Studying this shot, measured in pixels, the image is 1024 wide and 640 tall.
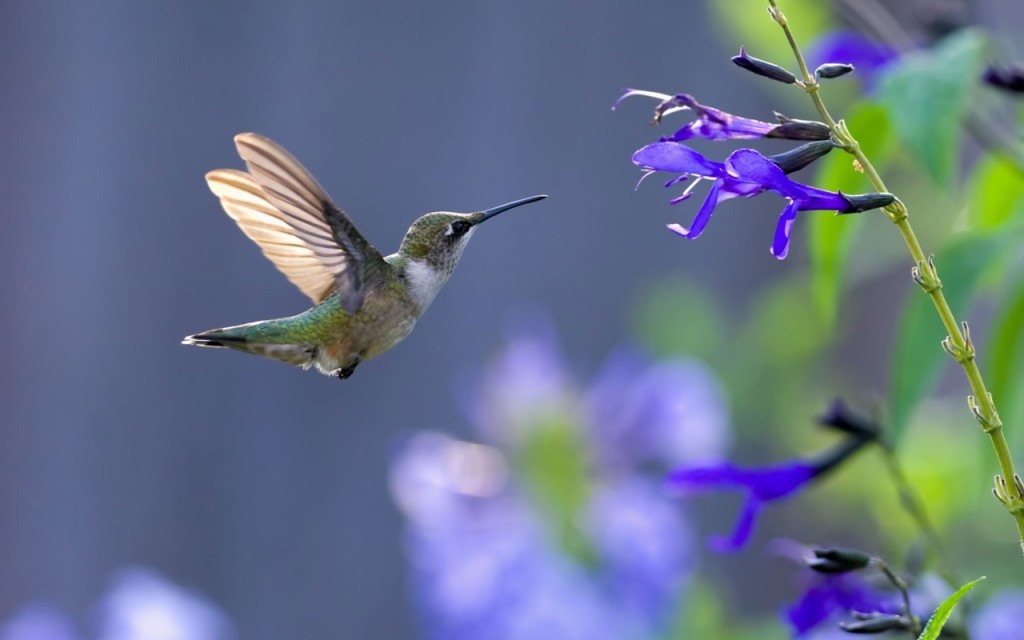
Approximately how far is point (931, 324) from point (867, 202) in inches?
11.4

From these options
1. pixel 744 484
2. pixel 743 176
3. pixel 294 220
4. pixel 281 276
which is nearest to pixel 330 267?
pixel 294 220

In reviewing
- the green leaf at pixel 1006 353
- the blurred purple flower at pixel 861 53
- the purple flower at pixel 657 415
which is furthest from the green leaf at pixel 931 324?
the purple flower at pixel 657 415

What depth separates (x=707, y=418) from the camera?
1708 millimetres

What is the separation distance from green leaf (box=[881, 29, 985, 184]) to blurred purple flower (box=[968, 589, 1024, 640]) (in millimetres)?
360

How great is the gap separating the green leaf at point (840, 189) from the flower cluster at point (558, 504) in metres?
0.79

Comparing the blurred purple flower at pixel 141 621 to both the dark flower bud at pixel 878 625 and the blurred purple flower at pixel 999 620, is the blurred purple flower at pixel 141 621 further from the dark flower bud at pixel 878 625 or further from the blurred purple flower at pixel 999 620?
the dark flower bud at pixel 878 625

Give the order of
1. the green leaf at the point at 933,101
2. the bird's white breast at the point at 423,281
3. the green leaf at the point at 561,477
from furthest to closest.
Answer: the green leaf at the point at 561,477
the bird's white breast at the point at 423,281
the green leaf at the point at 933,101

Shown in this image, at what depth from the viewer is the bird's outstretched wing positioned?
89cm

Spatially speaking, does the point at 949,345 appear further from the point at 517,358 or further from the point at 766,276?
the point at 766,276

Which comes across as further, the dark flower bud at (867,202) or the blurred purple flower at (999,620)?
the blurred purple flower at (999,620)

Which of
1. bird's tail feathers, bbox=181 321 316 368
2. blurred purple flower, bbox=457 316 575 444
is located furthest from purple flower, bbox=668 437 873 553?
blurred purple flower, bbox=457 316 575 444

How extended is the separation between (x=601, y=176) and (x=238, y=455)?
3.92 ft

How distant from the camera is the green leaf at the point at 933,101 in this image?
0.79 meters

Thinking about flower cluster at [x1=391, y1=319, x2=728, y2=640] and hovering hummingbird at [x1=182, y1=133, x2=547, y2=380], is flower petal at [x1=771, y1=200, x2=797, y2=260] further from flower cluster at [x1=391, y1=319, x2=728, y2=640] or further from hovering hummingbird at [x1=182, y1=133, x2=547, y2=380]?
flower cluster at [x1=391, y1=319, x2=728, y2=640]
